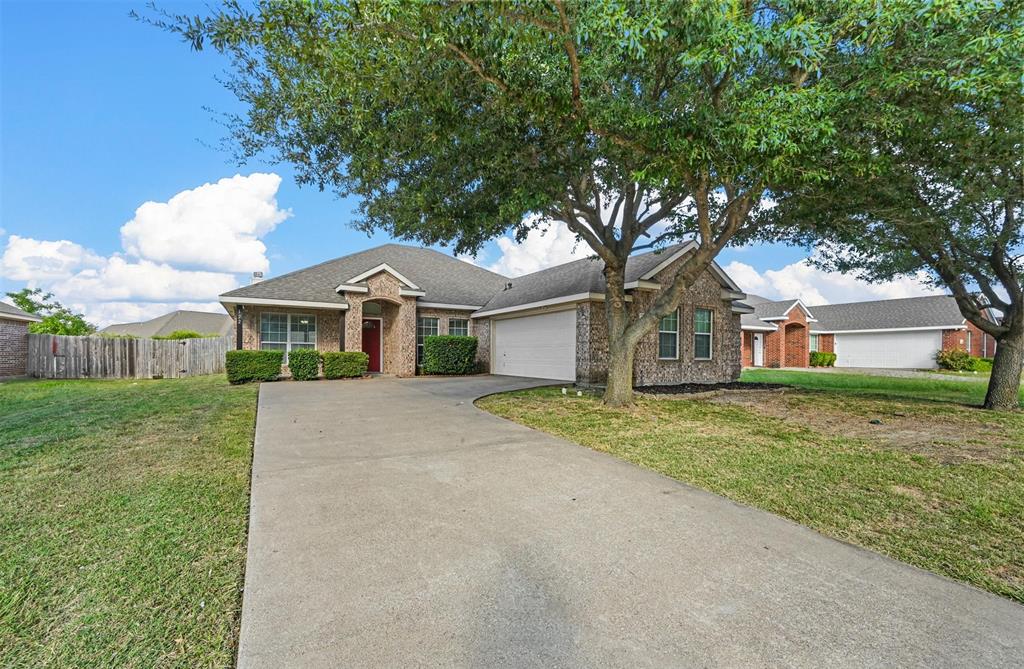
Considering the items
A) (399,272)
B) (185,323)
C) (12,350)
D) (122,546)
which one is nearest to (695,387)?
(399,272)

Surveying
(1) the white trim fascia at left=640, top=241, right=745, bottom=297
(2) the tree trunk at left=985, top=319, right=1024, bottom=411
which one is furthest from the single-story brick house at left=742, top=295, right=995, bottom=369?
(2) the tree trunk at left=985, top=319, right=1024, bottom=411

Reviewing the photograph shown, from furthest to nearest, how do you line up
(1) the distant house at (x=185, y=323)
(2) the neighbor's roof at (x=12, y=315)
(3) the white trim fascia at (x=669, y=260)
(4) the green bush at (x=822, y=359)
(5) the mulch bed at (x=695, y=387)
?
(1) the distant house at (x=185, y=323)
(4) the green bush at (x=822, y=359)
(2) the neighbor's roof at (x=12, y=315)
(3) the white trim fascia at (x=669, y=260)
(5) the mulch bed at (x=695, y=387)

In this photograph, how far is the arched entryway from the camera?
27.5 metres

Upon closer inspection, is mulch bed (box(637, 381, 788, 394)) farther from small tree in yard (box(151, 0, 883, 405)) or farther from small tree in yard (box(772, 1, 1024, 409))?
small tree in yard (box(772, 1, 1024, 409))

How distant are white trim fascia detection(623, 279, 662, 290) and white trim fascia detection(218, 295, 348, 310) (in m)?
10.0

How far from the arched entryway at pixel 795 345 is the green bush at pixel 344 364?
81.5ft

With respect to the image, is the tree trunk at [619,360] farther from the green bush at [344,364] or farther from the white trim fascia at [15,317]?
the white trim fascia at [15,317]

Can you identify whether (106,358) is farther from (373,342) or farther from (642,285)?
(642,285)

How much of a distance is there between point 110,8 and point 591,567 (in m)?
9.33

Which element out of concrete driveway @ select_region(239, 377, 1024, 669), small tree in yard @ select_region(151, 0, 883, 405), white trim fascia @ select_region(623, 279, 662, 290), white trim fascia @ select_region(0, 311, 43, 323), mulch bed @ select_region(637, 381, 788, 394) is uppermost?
small tree in yard @ select_region(151, 0, 883, 405)

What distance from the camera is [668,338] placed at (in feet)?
44.7

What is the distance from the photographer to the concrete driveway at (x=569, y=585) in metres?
2.08

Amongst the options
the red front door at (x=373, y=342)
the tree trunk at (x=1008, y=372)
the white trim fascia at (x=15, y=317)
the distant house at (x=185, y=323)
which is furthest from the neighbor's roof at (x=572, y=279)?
the distant house at (x=185, y=323)

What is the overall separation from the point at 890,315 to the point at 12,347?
4425 cm
